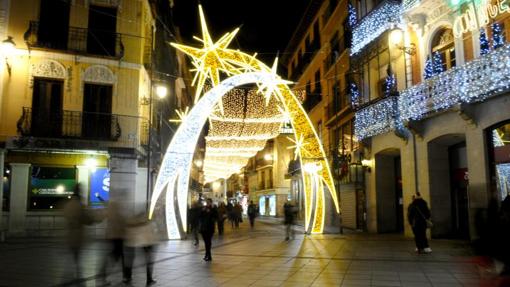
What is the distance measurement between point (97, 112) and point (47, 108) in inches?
85.3

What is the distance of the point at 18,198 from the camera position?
21.2 m

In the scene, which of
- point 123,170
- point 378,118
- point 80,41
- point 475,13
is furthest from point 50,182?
point 475,13

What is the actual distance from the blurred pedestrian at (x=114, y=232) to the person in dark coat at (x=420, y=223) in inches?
348

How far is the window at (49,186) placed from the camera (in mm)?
21734

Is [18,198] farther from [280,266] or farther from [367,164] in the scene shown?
[367,164]

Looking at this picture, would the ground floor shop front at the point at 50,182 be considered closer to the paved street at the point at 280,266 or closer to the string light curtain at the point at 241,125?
the paved street at the point at 280,266

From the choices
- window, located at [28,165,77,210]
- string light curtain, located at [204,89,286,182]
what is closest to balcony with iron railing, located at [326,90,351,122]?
string light curtain, located at [204,89,286,182]

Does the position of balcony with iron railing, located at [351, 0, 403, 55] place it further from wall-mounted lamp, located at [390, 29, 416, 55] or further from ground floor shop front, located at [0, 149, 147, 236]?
ground floor shop front, located at [0, 149, 147, 236]

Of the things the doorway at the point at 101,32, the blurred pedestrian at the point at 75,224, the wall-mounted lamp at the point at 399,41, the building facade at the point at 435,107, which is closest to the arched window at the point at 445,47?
the building facade at the point at 435,107

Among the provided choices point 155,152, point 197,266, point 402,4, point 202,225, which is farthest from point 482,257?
Result: point 155,152

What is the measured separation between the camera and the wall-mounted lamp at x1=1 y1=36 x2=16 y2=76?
60.6 feet

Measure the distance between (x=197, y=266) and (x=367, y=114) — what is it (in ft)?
43.0

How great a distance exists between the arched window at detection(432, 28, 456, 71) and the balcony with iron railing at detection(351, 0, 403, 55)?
1995 mm

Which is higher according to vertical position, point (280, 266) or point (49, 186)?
point (49, 186)
